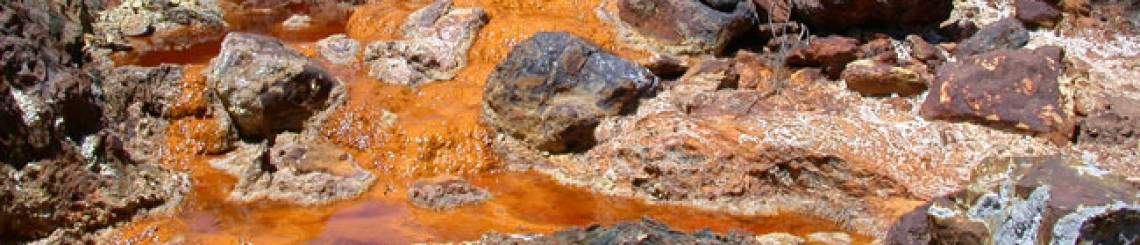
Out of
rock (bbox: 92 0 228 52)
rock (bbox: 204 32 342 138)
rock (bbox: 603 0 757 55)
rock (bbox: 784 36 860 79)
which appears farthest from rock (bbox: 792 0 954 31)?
rock (bbox: 92 0 228 52)

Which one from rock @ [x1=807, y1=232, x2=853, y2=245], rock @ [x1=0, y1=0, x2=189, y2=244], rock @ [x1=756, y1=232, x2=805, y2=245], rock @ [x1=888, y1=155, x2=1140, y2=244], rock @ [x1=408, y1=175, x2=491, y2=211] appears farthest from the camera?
rock @ [x1=408, y1=175, x2=491, y2=211]

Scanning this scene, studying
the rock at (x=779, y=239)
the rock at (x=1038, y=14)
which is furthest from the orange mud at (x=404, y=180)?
the rock at (x=1038, y=14)

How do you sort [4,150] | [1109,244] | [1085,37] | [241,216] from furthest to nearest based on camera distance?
[1085,37] < [241,216] < [4,150] < [1109,244]

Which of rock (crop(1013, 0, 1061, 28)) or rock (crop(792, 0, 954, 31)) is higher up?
rock (crop(792, 0, 954, 31))

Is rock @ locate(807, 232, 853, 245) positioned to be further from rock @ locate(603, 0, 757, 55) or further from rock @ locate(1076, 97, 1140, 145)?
rock @ locate(603, 0, 757, 55)

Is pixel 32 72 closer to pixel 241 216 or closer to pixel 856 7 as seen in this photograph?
pixel 241 216

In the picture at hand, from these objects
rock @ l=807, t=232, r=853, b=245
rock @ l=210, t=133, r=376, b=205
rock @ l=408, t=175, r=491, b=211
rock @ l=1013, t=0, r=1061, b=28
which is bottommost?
rock @ l=807, t=232, r=853, b=245

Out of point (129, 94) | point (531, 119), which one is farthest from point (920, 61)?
point (129, 94)
